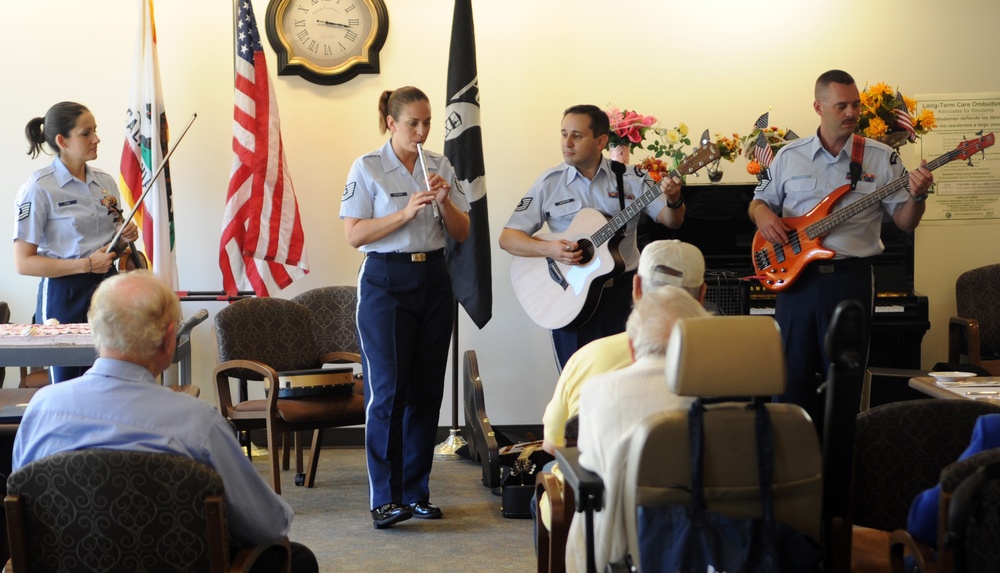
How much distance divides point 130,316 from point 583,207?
8.28 ft

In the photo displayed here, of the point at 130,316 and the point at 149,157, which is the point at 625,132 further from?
the point at 130,316

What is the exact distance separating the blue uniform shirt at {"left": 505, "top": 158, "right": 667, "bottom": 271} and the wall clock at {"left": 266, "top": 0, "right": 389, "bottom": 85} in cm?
150

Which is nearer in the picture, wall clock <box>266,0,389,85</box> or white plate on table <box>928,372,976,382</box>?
white plate on table <box>928,372,976,382</box>

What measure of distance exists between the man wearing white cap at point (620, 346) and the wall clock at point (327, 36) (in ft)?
10.6

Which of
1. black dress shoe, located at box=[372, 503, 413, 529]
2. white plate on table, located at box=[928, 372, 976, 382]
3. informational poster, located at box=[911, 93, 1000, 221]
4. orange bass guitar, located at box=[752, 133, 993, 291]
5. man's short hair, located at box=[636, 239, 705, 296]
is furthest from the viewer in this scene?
informational poster, located at box=[911, 93, 1000, 221]

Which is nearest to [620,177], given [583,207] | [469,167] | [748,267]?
[583,207]

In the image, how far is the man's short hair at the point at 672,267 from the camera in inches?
101

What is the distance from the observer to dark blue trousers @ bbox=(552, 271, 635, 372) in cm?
423

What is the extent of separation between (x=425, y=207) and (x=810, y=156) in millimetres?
1508

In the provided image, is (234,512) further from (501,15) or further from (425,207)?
(501,15)

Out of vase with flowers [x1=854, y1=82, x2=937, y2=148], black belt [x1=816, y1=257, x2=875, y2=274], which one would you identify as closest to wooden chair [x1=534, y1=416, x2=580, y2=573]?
black belt [x1=816, y1=257, x2=875, y2=274]

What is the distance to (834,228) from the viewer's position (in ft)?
12.9

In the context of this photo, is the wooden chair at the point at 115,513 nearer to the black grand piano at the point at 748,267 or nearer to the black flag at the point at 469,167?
the black flag at the point at 469,167

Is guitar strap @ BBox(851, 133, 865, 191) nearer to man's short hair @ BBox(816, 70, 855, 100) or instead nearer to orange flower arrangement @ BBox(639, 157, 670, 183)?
man's short hair @ BBox(816, 70, 855, 100)
